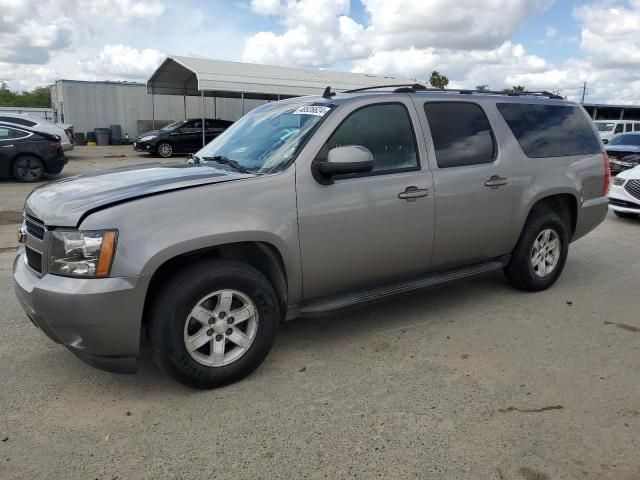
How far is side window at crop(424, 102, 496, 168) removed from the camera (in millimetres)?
4219

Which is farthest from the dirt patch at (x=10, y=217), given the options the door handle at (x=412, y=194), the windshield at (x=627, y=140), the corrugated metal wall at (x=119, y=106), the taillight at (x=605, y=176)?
the corrugated metal wall at (x=119, y=106)

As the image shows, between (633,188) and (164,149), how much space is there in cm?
1683

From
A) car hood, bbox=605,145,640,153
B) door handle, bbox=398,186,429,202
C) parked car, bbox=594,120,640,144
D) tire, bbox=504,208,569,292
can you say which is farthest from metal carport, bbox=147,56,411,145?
door handle, bbox=398,186,429,202

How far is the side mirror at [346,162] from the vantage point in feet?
11.2

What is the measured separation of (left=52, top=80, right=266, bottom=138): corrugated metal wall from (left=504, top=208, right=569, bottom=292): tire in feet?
90.1

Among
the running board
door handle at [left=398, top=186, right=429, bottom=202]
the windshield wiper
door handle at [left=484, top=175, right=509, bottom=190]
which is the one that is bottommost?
the running board

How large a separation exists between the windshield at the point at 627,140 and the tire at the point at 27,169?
1520 cm

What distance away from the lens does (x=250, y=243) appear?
338cm

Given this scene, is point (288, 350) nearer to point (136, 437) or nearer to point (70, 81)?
point (136, 437)

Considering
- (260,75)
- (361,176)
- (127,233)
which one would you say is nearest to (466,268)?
(361,176)

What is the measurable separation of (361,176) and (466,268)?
4.84ft

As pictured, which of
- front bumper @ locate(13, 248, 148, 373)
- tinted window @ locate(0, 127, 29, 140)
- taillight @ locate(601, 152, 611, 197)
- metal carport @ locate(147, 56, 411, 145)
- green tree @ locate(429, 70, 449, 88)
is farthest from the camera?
green tree @ locate(429, 70, 449, 88)

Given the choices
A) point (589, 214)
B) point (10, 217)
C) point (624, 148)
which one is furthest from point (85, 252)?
point (624, 148)

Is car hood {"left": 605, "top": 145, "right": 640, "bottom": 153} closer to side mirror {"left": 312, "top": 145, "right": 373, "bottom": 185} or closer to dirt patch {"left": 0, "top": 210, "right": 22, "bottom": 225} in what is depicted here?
side mirror {"left": 312, "top": 145, "right": 373, "bottom": 185}
